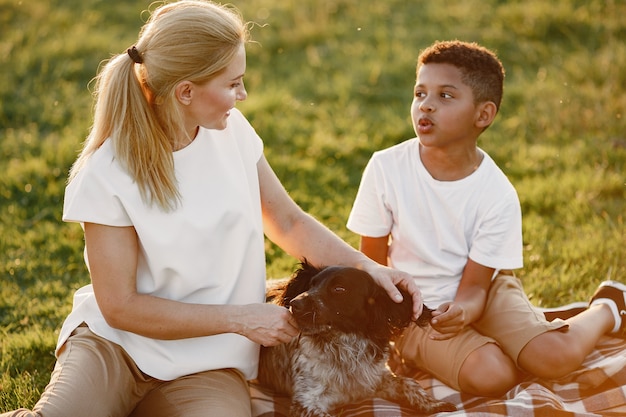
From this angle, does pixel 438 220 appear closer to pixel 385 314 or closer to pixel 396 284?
pixel 396 284

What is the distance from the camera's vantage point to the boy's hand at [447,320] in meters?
3.50

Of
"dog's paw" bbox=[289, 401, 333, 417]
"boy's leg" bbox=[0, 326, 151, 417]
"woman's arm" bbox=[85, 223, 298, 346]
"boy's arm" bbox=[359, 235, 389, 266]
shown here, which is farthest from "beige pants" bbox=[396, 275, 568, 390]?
"boy's leg" bbox=[0, 326, 151, 417]

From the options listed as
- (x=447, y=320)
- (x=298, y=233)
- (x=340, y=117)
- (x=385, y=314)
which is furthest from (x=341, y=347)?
(x=340, y=117)

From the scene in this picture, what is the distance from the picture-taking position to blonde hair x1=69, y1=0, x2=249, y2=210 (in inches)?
123

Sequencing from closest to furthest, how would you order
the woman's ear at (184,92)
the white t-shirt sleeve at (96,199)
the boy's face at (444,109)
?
the white t-shirt sleeve at (96,199) → the woman's ear at (184,92) → the boy's face at (444,109)

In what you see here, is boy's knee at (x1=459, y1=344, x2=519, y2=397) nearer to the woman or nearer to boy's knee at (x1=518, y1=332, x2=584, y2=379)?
boy's knee at (x1=518, y1=332, x2=584, y2=379)

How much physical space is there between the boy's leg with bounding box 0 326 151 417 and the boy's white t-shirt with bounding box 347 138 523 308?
1393mm

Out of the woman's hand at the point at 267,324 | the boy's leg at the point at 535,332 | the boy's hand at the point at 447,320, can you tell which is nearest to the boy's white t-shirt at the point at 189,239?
the woman's hand at the point at 267,324

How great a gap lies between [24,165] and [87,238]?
370 centimetres

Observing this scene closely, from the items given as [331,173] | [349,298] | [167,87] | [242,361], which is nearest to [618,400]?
[349,298]

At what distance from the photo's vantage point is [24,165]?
6.53 meters

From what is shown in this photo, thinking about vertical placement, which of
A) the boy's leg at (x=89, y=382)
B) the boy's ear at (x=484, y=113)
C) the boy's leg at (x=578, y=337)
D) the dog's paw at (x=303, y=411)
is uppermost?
the boy's ear at (x=484, y=113)

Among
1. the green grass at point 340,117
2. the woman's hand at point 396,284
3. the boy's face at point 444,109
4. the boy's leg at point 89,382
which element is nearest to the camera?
the boy's leg at point 89,382

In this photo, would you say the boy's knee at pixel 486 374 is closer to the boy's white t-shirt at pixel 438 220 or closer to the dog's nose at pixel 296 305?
the boy's white t-shirt at pixel 438 220
